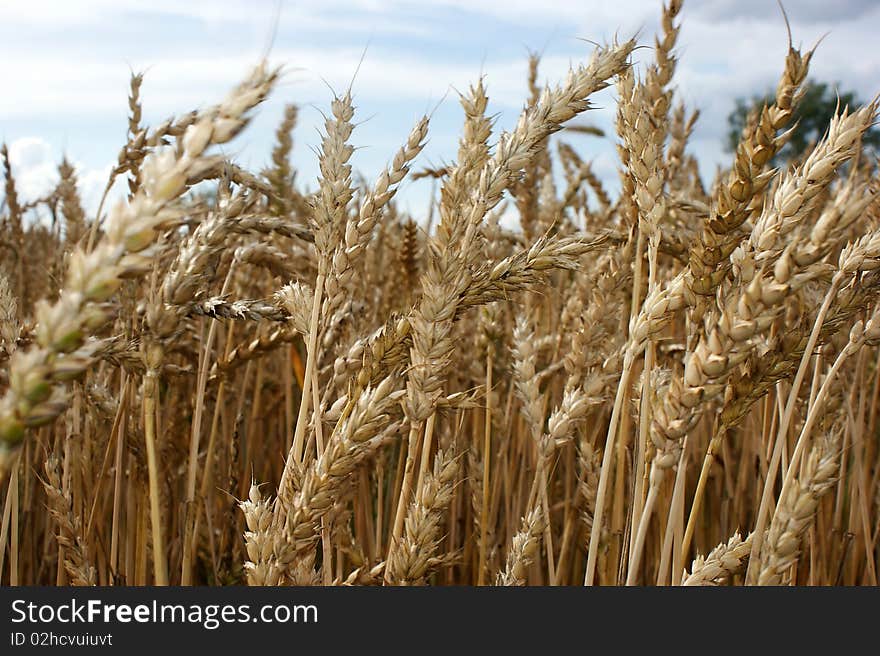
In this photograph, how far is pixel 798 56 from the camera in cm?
115

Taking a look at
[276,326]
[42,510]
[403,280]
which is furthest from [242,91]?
[42,510]

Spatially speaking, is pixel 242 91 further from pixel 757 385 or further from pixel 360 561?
pixel 360 561

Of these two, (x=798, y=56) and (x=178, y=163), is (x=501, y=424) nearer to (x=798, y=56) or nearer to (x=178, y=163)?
(x=798, y=56)

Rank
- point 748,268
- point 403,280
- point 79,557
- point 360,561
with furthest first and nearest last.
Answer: point 403,280 < point 360,561 < point 79,557 < point 748,268

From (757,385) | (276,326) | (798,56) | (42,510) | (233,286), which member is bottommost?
(42,510)

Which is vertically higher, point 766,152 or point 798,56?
point 798,56

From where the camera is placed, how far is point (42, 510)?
228 centimetres

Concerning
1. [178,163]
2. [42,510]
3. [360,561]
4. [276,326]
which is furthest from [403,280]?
[178,163]

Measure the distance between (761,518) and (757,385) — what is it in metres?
0.19

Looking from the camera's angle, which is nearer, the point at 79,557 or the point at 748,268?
the point at 748,268

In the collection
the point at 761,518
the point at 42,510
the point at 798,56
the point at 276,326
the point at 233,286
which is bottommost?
the point at 42,510

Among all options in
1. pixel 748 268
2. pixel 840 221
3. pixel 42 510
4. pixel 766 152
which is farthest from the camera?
pixel 42 510

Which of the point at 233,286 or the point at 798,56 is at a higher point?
the point at 798,56

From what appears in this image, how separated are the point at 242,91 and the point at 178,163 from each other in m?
0.12
